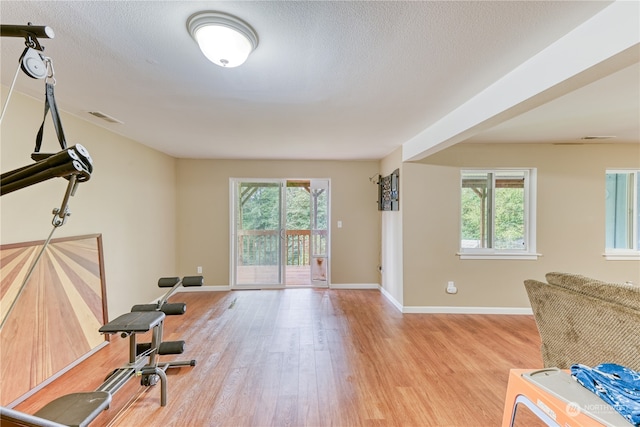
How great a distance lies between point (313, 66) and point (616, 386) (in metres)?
2.12

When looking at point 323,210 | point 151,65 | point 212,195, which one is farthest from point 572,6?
point 212,195

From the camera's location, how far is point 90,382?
2.18 metres

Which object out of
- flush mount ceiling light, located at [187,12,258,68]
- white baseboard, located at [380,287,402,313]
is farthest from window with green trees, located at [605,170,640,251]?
flush mount ceiling light, located at [187,12,258,68]

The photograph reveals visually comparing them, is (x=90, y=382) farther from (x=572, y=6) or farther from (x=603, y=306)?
(x=572, y=6)

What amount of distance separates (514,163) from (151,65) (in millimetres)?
4128

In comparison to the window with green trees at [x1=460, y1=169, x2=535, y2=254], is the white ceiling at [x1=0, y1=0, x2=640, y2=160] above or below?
above

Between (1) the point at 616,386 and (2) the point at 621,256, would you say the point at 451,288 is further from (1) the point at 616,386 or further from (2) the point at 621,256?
(1) the point at 616,386

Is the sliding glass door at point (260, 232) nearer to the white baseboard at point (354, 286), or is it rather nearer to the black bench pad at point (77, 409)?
the white baseboard at point (354, 286)

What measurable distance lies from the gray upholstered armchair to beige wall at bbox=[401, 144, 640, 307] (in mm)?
1715

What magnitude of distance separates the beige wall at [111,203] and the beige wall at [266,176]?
0.81 feet

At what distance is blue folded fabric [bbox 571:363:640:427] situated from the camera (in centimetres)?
104

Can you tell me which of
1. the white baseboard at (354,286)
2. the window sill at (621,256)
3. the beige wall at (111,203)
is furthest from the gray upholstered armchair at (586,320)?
the beige wall at (111,203)

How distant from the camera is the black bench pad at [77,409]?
1154mm

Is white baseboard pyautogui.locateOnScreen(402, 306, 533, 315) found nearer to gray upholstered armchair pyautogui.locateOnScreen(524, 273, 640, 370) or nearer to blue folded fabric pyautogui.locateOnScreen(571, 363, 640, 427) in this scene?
gray upholstered armchair pyautogui.locateOnScreen(524, 273, 640, 370)
